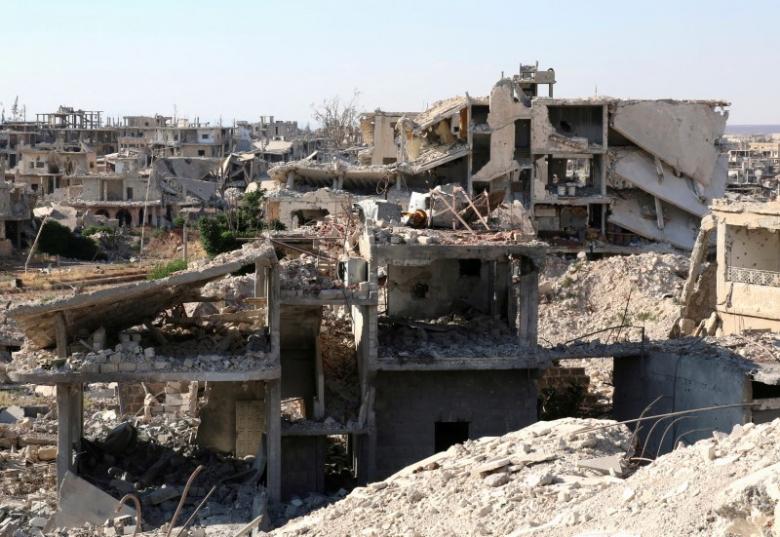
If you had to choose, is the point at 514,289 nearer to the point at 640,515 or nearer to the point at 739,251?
the point at 739,251

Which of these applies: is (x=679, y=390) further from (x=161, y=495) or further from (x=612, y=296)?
(x=612, y=296)

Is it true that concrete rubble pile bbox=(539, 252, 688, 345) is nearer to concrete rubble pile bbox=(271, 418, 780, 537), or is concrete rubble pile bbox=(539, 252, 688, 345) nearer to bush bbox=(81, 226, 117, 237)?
concrete rubble pile bbox=(271, 418, 780, 537)

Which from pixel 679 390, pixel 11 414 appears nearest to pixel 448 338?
pixel 679 390

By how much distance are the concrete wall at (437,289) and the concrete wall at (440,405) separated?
3.15m

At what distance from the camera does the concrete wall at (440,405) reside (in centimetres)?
2177

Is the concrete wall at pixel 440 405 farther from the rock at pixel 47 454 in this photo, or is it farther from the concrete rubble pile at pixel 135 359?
the rock at pixel 47 454

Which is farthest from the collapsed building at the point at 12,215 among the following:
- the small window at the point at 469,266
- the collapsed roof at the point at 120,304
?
the collapsed roof at the point at 120,304

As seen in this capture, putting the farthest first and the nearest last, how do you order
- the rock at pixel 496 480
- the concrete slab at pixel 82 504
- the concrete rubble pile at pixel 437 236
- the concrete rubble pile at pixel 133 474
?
the concrete rubble pile at pixel 437 236 → the concrete rubble pile at pixel 133 474 → the concrete slab at pixel 82 504 → the rock at pixel 496 480

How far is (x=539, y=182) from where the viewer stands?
4497cm

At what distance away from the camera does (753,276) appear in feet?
92.4

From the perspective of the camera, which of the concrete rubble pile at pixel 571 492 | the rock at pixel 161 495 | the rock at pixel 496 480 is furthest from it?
the rock at pixel 161 495

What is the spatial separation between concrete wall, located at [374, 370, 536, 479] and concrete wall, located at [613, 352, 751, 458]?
2163 mm

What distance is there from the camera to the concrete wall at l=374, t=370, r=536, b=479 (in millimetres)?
21766

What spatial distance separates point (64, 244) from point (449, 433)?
1504 inches
